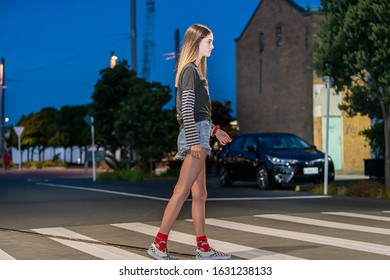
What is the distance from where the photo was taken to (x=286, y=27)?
3616cm

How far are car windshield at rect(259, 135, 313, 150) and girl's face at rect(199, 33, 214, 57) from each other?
1431 centimetres

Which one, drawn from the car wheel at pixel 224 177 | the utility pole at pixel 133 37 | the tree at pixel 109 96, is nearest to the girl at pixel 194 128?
the car wheel at pixel 224 177

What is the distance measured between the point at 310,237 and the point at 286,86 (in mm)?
27660

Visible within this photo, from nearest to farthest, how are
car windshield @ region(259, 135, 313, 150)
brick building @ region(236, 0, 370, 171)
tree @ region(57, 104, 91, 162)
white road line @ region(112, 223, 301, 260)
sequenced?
white road line @ region(112, 223, 301, 260) < car windshield @ region(259, 135, 313, 150) < brick building @ region(236, 0, 370, 171) < tree @ region(57, 104, 91, 162)

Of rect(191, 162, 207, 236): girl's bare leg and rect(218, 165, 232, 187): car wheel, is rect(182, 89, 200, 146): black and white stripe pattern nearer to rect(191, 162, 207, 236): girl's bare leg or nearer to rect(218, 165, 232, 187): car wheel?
rect(191, 162, 207, 236): girl's bare leg

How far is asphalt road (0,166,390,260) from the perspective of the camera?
7.90m

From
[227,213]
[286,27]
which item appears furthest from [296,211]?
[286,27]

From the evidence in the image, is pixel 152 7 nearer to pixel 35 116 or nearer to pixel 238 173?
pixel 35 116

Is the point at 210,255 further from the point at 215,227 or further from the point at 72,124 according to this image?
the point at 72,124

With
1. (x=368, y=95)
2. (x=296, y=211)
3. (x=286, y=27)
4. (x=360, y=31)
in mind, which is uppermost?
(x=286, y=27)

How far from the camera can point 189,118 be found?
6.89 meters

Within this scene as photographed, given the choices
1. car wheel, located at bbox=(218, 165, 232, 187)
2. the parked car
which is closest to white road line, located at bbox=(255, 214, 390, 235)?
the parked car

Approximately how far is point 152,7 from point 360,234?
320 feet
